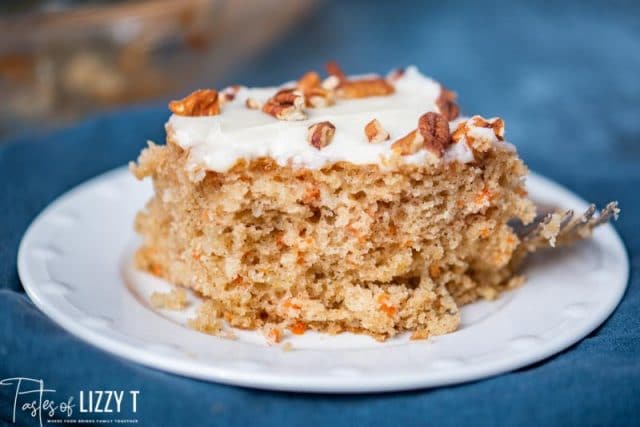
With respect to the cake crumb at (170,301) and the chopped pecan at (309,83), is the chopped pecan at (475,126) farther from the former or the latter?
the cake crumb at (170,301)

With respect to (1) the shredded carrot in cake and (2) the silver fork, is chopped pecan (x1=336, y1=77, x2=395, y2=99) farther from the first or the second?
(1) the shredded carrot in cake

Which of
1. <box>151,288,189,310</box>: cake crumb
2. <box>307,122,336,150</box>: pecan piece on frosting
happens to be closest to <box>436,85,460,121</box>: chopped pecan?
<box>307,122,336,150</box>: pecan piece on frosting

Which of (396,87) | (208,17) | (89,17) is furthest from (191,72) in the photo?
(396,87)

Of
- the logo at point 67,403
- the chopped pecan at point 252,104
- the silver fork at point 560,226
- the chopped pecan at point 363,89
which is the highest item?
the chopped pecan at point 363,89

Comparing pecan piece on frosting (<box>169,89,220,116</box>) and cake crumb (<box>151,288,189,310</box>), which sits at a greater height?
pecan piece on frosting (<box>169,89,220,116</box>)

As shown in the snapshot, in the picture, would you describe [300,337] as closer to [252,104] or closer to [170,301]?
[170,301]

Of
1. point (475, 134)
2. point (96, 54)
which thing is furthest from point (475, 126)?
point (96, 54)

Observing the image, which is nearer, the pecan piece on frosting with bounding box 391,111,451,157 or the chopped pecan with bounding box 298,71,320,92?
the pecan piece on frosting with bounding box 391,111,451,157

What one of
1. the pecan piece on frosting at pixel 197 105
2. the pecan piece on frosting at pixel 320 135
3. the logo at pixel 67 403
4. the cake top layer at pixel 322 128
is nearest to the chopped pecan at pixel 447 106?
the cake top layer at pixel 322 128
